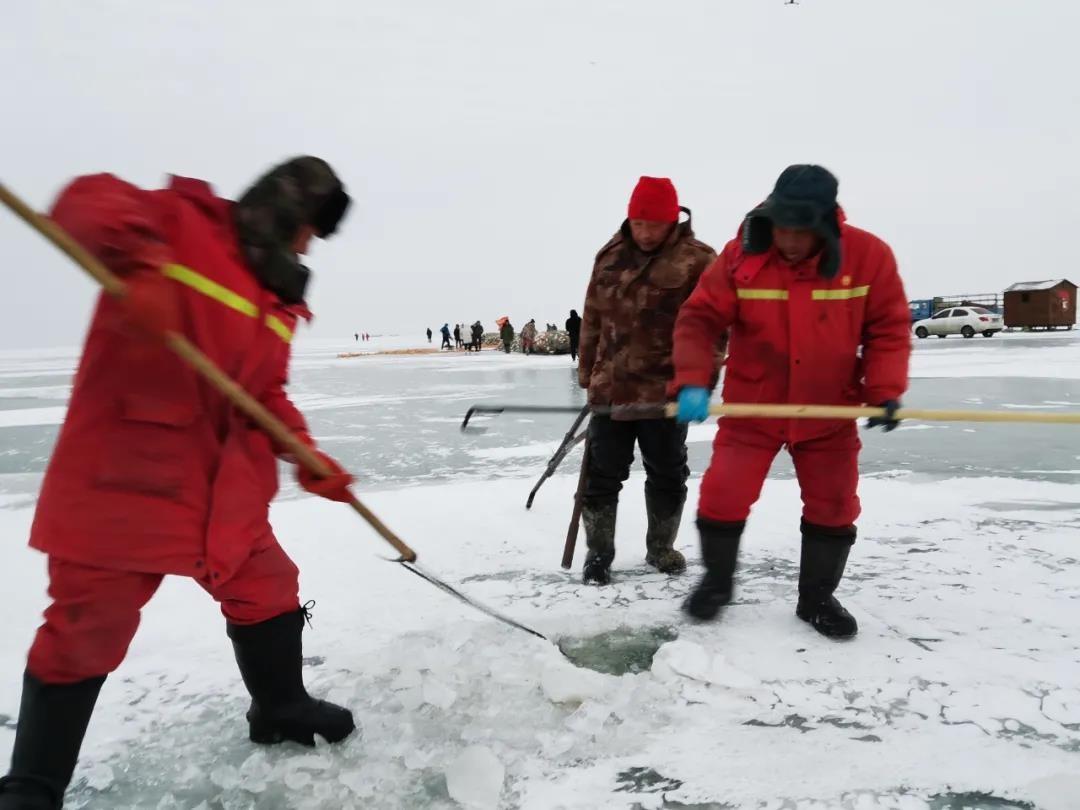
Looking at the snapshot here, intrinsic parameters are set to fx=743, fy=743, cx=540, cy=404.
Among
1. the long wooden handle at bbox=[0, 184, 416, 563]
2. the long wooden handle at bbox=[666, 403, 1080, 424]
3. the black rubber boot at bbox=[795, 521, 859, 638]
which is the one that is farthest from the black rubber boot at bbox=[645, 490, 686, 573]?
the long wooden handle at bbox=[0, 184, 416, 563]

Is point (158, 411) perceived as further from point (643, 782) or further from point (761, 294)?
point (761, 294)

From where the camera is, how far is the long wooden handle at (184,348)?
4.21 ft

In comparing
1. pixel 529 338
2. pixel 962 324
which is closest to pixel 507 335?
pixel 529 338

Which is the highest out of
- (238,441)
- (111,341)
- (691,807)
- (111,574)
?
(111,341)

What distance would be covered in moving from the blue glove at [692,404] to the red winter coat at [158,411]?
1.28 meters

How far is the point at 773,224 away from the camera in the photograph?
2.28m

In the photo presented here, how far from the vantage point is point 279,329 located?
1.72 metres

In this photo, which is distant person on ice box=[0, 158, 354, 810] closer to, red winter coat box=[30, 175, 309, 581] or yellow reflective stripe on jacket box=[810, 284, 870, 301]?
red winter coat box=[30, 175, 309, 581]

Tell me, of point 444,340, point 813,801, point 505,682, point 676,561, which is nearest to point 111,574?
point 505,682

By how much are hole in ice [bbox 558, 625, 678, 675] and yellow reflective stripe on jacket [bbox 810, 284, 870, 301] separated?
1180 mm

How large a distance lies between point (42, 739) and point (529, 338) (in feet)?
88.6

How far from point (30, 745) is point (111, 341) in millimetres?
818

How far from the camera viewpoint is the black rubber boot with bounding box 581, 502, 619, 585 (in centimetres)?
301

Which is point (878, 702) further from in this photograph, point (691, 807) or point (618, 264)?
point (618, 264)
